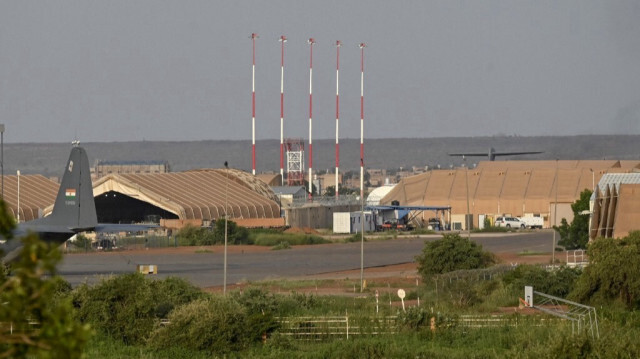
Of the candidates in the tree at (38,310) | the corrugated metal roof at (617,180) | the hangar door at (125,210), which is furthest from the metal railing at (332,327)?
the hangar door at (125,210)

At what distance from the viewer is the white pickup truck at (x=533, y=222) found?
103m

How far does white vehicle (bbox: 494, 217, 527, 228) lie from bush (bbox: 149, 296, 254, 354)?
7442cm

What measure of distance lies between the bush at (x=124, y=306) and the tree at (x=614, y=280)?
13.9 meters

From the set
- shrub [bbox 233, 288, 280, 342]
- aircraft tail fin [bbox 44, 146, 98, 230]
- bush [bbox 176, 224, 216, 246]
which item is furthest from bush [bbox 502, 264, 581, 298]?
bush [bbox 176, 224, 216, 246]

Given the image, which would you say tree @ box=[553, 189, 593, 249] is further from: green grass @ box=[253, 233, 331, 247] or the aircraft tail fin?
the aircraft tail fin

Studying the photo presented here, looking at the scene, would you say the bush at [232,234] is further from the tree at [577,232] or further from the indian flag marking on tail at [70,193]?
the indian flag marking on tail at [70,193]

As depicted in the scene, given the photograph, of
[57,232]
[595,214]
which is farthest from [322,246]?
[57,232]

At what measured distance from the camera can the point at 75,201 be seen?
1937 inches

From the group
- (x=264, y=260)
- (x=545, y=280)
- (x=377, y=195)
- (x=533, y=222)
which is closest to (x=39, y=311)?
(x=545, y=280)

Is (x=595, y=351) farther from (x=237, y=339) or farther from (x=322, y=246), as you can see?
(x=322, y=246)

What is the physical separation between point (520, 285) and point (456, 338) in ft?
45.8

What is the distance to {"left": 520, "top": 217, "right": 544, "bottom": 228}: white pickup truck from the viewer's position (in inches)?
4058

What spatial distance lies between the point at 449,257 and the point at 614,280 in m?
15.9

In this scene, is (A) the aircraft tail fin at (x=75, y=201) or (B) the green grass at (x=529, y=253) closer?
(A) the aircraft tail fin at (x=75, y=201)
